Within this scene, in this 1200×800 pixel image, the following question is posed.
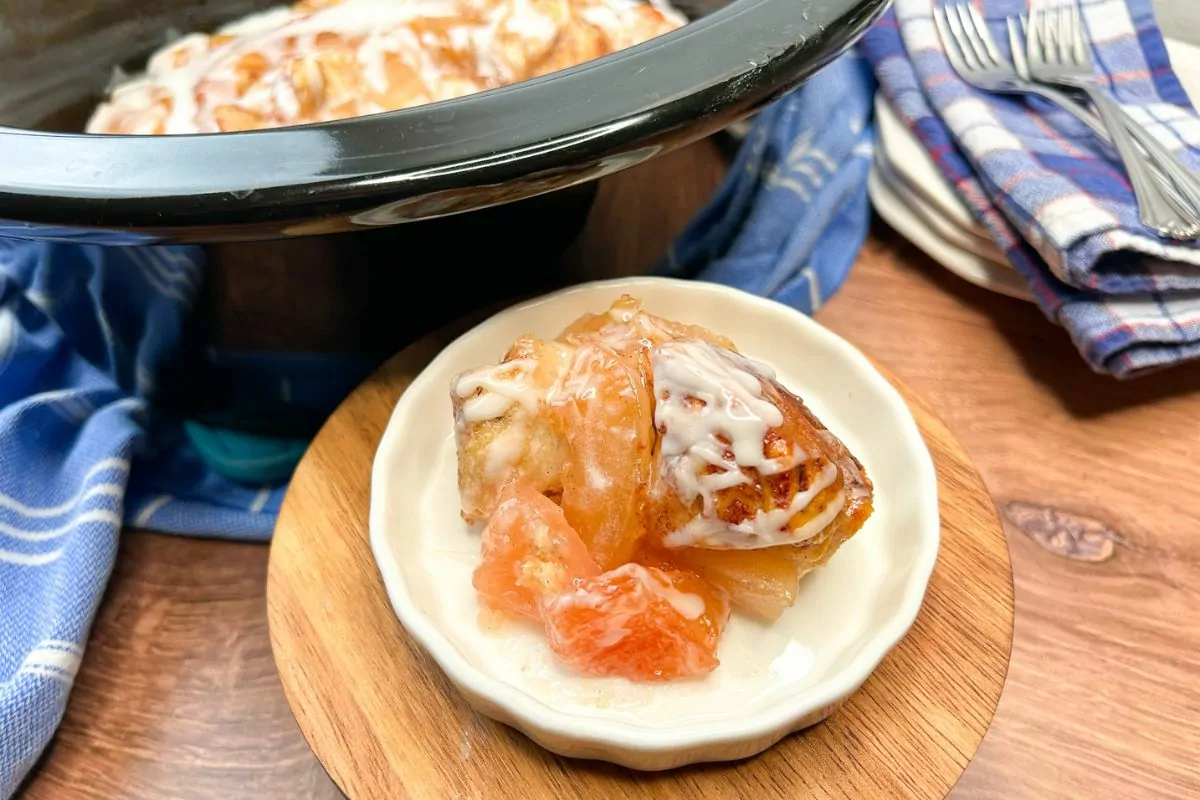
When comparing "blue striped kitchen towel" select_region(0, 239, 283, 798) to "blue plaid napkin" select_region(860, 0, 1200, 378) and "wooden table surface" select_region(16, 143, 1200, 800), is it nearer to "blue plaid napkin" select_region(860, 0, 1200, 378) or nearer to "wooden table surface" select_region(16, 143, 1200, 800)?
"wooden table surface" select_region(16, 143, 1200, 800)

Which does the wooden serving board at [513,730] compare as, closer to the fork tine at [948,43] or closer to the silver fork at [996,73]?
the silver fork at [996,73]

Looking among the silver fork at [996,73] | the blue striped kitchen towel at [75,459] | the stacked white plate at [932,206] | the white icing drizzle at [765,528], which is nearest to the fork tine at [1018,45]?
the silver fork at [996,73]

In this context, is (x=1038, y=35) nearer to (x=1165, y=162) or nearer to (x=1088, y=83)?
(x=1088, y=83)

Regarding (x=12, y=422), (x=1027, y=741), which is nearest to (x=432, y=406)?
(x=12, y=422)

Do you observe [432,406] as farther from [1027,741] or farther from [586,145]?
Answer: [1027,741]

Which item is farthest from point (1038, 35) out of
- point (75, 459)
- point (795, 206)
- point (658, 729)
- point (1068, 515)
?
point (75, 459)
